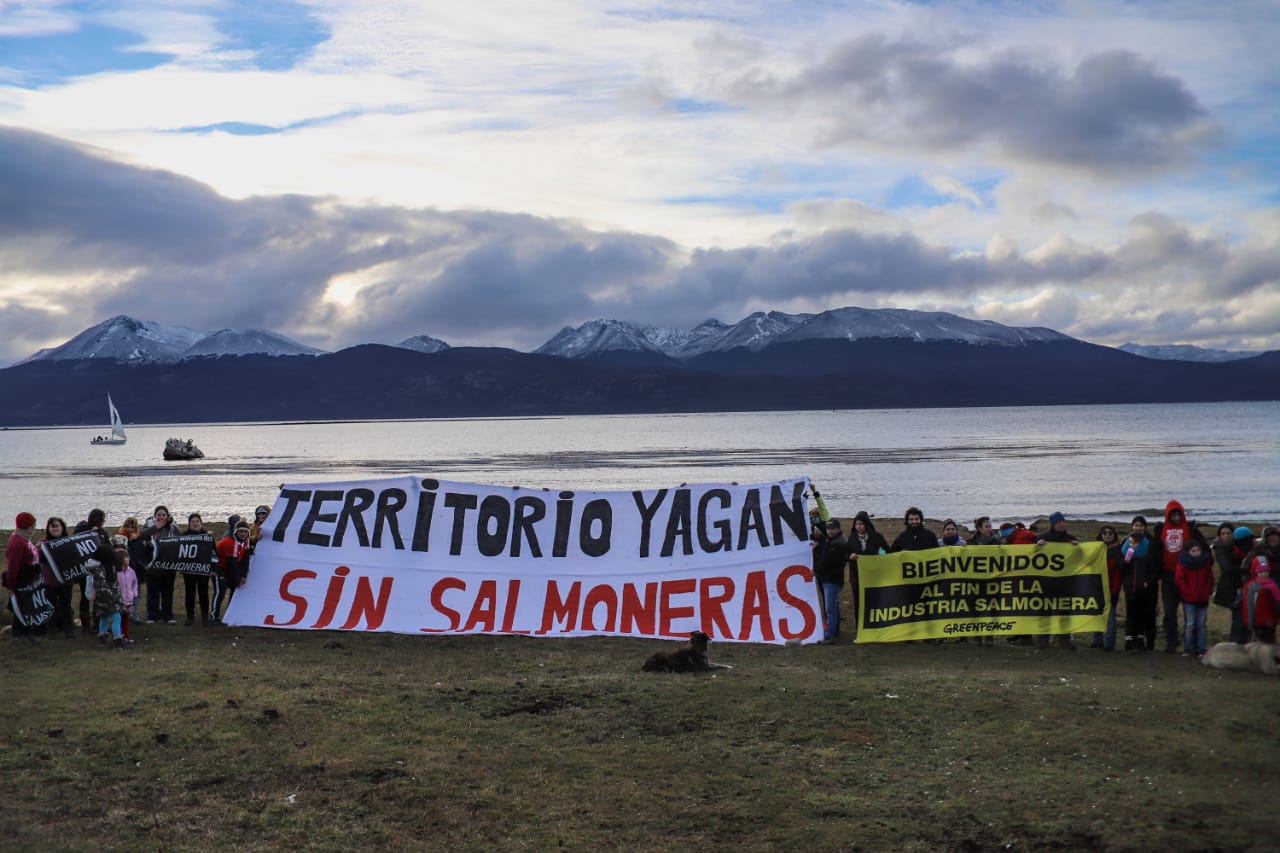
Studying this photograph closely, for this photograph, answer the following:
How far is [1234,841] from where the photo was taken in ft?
34.1

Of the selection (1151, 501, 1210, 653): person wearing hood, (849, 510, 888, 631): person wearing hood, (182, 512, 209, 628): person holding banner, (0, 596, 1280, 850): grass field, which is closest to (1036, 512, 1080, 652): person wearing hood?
(1151, 501, 1210, 653): person wearing hood

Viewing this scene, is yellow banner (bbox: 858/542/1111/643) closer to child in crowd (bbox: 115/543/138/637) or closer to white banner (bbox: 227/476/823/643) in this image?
white banner (bbox: 227/476/823/643)

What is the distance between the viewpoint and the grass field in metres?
10.7

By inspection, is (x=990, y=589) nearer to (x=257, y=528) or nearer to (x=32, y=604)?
(x=257, y=528)

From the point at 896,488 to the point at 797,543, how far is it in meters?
53.5

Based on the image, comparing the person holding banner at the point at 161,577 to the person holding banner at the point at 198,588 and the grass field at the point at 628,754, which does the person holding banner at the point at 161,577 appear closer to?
the person holding banner at the point at 198,588

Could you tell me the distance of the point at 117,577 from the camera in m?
17.2

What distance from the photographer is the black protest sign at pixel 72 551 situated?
17281mm

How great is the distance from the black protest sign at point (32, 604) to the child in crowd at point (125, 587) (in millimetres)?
1417

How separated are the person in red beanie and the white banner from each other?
3.23 metres

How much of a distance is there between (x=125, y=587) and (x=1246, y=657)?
16.9 meters

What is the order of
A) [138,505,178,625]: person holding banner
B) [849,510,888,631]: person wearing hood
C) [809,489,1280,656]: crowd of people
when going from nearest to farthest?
1. [809,489,1280,656]: crowd of people
2. [849,510,888,631]: person wearing hood
3. [138,505,178,625]: person holding banner

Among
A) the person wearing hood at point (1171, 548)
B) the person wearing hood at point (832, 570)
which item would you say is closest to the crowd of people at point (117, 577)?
the person wearing hood at point (832, 570)

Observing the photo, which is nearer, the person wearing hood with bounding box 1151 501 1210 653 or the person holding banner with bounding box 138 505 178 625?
the person wearing hood with bounding box 1151 501 1210 653
